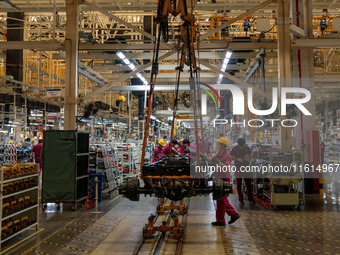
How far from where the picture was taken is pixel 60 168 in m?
8.23

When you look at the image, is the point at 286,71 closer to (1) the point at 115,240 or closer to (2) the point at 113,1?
(2) the point at 113,1

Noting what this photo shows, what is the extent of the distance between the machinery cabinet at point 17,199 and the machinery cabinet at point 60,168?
1337mm

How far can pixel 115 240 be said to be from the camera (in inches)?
237

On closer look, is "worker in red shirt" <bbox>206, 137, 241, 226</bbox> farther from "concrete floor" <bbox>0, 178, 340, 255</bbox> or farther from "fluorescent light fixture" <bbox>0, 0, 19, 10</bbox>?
"fluorescent light fixture" <bbox>0, 0, 19, 10</bbox>

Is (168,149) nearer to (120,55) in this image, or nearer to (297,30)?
(120,55)

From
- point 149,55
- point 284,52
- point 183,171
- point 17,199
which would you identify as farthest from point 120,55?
point 183,171

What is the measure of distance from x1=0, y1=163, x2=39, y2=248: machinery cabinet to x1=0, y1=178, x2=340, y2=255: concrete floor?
9.4 inches

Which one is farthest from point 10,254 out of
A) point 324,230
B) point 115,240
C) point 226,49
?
point 226,49

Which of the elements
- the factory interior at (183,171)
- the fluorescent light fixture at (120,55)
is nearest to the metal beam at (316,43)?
the factory interior at (183,171)

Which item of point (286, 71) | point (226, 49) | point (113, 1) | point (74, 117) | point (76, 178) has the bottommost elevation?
point (76, 178)

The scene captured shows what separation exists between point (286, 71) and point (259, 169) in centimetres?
287

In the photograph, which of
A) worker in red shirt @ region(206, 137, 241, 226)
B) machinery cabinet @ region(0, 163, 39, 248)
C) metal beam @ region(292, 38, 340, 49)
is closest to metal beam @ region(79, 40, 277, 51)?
metal beam @ region(292, 38, 340, 49)

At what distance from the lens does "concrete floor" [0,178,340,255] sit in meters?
5.58

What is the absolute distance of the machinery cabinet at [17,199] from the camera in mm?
5653
